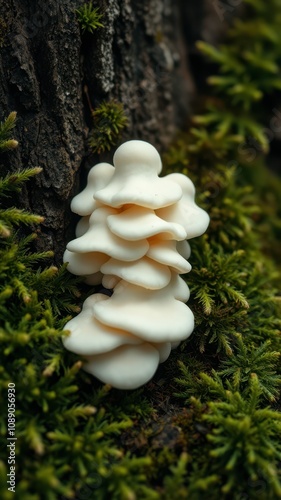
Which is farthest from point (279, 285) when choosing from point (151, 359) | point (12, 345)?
point (12, 345)

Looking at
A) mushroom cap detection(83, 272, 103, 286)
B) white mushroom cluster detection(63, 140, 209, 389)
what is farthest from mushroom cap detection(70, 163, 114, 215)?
mushroom cap detection(83, 272, 103, 286)

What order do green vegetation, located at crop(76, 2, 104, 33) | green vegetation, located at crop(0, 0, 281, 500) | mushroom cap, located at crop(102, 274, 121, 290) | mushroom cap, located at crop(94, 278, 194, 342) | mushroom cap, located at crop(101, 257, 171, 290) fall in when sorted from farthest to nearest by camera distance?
green vegetation, located at crop(76, 2, 104, 33)
mushroom cap, located at crop(102, 274, 121, 290)
mushroom cap, located at crop(101, 257, 171, 290)
mushroom cap, located at crop(94, 278, 194, 342)
green vegetation, located at crop(0, 0, 281, 500)

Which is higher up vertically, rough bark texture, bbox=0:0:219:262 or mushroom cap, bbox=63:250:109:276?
rough bark texture, bbox=0:0:219:262

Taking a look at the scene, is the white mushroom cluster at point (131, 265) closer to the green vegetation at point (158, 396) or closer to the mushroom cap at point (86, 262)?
the mushroom cap at point (86, 262)

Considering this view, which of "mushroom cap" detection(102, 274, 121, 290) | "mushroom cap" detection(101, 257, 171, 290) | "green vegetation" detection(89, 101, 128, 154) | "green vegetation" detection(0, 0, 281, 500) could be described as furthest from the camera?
"green vegetation" detection(89, 101, 128, 154)

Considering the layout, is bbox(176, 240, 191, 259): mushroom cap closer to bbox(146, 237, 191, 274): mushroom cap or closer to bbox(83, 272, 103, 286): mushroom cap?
bbox(146, 237, 191, 274): mushroom cap

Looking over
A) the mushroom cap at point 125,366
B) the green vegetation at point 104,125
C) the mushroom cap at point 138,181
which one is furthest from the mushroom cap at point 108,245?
the green vegetation at point 104,125

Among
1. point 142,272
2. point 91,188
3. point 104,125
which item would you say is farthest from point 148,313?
point 104,125

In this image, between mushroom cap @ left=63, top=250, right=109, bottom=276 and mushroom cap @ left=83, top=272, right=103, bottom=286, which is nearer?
mushroom cap @ left=63, top=250, right=109, bottom=276
